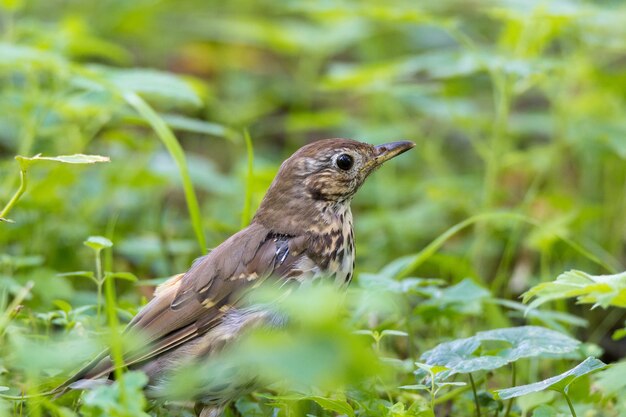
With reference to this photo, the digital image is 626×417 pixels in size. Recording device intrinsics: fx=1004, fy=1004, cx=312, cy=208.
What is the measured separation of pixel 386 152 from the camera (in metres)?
3.89

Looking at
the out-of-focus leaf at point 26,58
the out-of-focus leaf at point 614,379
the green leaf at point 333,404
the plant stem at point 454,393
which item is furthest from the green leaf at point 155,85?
the out-of-focus leaf at point 614,379

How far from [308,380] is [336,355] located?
92 mm

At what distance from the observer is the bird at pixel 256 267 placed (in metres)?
3.19

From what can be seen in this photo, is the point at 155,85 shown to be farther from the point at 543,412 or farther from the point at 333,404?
the point at 543,412

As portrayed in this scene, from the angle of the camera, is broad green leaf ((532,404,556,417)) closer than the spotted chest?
Yes

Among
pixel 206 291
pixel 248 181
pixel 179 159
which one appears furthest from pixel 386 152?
pixel 206 291

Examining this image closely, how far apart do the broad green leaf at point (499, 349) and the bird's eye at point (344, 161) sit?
89 cm

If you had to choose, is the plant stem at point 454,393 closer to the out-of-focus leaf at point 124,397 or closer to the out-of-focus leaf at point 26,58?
the out-of-focus leaf at point 124,397

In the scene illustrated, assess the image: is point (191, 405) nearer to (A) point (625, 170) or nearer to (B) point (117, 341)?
(B) point (117, 341)

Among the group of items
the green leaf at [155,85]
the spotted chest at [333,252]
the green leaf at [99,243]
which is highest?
the green leaf at [155,85]

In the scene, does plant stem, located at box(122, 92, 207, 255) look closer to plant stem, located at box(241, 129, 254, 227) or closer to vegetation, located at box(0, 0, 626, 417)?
vegetation, located at box(0, 0, 626, 417)

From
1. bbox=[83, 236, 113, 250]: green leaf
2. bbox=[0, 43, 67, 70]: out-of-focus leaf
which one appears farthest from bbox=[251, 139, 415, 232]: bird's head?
bbox=[0, 43, 67, 70]: out-of-focus leaf

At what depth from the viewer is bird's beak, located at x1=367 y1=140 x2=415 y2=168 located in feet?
12.7

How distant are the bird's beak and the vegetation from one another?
412mm
